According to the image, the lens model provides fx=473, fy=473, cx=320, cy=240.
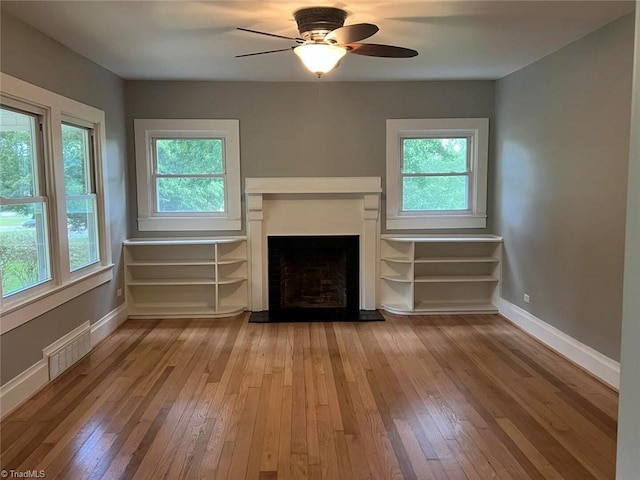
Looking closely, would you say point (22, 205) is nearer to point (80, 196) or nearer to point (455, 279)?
point (80, 196)

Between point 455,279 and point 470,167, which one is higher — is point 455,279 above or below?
below

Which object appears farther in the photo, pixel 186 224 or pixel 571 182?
pixel 186 224

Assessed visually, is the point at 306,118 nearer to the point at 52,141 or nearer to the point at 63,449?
the point at 52,141

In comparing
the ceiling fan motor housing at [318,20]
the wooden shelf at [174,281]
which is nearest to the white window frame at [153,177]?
the wooden shelf at [174,281]

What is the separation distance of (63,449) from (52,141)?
88.3 inches

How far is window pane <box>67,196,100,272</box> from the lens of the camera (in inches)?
161

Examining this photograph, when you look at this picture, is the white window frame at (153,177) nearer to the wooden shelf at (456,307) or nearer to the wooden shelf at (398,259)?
the wooden shelf at (398,259)

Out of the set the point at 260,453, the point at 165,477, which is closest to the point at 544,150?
the point at 260,453

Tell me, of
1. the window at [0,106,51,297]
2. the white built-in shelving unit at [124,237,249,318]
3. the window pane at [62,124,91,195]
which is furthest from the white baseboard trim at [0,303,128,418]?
the white built-in shelving unit at [124,237,249,318]

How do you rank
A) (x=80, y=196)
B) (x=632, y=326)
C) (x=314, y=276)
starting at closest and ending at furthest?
1. (x=632, y=326)
2. (x=80, y=196)
3. (x=314, y=276)

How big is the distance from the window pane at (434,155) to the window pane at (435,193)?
0.11m

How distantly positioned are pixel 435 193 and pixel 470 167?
51cm

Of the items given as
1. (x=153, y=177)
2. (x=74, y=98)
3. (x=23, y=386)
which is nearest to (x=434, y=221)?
(x=153, y=177)

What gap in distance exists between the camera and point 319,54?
3.01m
